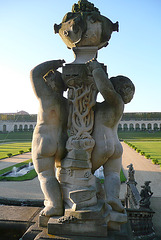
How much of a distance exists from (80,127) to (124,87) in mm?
755

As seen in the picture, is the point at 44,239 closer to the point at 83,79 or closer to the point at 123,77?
the point at 83,79

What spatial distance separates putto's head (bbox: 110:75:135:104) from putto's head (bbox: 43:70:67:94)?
0.70 meters

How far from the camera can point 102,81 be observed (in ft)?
7.59

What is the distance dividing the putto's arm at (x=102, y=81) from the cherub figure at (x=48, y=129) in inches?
18.3

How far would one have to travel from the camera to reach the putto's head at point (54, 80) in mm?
2514

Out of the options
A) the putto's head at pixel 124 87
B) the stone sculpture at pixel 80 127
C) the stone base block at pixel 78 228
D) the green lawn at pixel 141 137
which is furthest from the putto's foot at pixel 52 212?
the green lawn at pixel 141 137

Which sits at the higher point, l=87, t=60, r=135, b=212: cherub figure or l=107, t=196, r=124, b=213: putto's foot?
l=87, t=60, r=135, b=212: cherub figure

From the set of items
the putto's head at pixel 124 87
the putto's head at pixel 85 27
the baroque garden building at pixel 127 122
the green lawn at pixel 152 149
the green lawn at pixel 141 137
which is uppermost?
the putto's head at pixel 85 27

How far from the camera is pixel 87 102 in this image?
8.07 ft

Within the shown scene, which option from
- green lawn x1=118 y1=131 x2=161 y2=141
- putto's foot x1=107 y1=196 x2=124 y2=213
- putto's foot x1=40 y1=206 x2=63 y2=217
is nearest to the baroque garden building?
green lawn x1=118 y1=131 x2=161 y2=141

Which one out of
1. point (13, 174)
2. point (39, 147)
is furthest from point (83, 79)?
point (13, 174)

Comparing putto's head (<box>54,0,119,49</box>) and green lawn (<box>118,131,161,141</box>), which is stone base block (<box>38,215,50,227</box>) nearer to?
putto's head (<box>54,0,119,49</box>)

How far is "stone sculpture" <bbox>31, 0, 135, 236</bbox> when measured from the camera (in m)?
2.35

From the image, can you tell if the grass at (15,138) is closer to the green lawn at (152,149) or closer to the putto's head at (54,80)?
the green lawn at (152,149)
